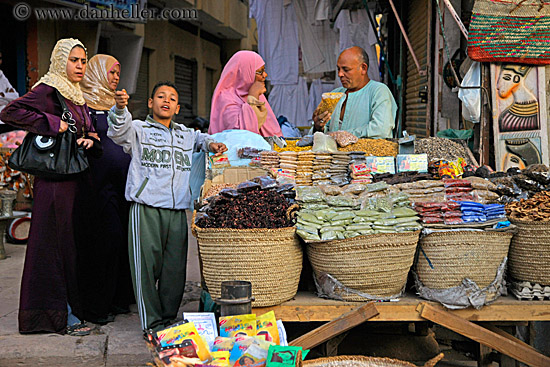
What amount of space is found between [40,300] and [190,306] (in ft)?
3.87

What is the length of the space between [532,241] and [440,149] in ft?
4.13

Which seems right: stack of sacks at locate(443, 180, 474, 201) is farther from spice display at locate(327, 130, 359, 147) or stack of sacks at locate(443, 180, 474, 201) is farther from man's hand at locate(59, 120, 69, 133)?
man's hand at locate(59, 120, 69, 133)

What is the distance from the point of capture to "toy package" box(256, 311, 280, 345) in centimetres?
250

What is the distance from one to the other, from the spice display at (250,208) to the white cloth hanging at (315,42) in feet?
22.0

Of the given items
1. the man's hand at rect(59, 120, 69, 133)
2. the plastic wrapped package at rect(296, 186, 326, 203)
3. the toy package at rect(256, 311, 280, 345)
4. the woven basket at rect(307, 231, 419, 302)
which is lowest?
the toy package at rect(256, 311, 280, 345)

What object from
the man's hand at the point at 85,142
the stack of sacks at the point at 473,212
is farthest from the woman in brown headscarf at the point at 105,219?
the stack of sacks at the point at 473,212

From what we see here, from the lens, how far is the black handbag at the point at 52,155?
3.68 metres

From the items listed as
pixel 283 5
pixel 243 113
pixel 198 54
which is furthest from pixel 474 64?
pixel 198 54

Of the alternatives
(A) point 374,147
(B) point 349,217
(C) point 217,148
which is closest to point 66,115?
(C) point 217,148

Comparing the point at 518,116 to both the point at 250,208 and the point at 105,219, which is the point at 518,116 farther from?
the point at 105,219

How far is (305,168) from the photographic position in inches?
154

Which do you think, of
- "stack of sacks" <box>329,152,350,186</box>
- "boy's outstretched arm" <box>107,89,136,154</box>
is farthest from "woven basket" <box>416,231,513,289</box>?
"boy's outstretched arm" <box>107,89,136,154</box>

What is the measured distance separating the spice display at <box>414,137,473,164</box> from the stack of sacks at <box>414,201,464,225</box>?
106 cm

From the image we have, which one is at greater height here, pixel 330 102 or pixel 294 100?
pixel 294 100
